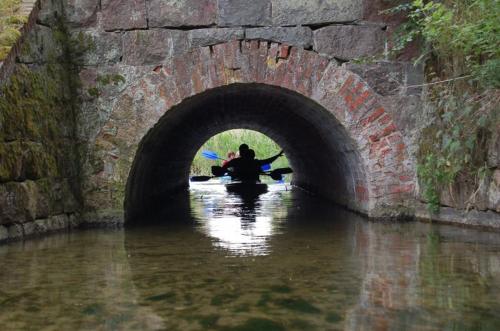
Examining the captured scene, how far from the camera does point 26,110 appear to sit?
545cm

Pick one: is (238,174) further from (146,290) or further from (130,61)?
(146,290)

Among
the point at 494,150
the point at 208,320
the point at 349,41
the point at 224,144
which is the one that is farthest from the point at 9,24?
the point at 224,144

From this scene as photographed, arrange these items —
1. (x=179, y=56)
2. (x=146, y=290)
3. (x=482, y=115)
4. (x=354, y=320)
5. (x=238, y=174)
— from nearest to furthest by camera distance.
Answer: (x=354, y=320) < (x=146, y=290) < (x=482, y=115) < (x=179, y=56) < (x=238, y=174)

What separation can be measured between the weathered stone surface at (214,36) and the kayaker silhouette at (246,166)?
989 cm

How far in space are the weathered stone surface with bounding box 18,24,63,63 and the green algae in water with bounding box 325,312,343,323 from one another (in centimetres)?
413

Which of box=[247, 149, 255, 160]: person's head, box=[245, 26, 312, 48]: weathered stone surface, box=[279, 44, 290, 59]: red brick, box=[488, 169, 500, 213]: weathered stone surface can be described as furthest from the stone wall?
box=[247, 149, 255, 160]: person's head

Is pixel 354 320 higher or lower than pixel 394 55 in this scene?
lower

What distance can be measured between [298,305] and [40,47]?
4.27 m

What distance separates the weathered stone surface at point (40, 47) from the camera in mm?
5570

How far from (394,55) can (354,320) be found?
14.2 ft

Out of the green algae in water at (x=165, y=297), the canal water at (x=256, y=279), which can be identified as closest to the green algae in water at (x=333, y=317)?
the canal water at (x=256, y=279)

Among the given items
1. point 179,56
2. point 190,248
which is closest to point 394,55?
point 179,56

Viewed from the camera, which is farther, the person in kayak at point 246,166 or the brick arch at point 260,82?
A: the person in kayak at point 246,166

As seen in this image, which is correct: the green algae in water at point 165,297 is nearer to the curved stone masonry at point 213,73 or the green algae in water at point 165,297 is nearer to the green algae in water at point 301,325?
the green algae in water at point 301,325
